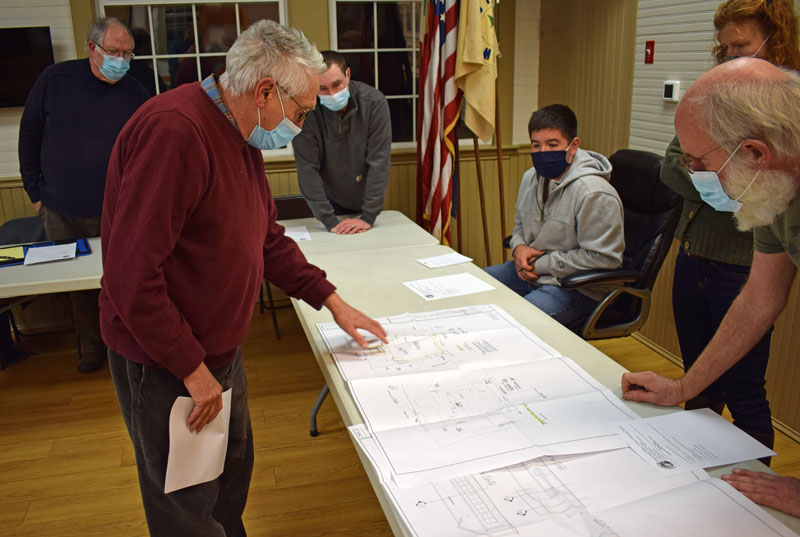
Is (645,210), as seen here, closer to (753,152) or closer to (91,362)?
(753,152)

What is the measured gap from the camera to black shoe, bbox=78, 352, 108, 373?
336 centimetres

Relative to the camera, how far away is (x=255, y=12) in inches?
155

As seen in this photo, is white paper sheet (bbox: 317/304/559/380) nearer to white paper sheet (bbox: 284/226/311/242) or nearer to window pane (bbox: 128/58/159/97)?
white paper sheet (bbox: 284/226/311/242)

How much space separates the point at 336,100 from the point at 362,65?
138 cm

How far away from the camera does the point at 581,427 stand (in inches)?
48.1

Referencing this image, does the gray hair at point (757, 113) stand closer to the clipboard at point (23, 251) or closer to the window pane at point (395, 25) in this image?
the clipboard at point (23, 251)

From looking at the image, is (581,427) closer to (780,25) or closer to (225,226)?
(225,226)

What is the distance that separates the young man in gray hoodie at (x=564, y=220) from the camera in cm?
238

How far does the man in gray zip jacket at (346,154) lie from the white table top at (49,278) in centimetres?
101

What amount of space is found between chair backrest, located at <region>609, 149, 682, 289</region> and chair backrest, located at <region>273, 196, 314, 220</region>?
5.63 ft

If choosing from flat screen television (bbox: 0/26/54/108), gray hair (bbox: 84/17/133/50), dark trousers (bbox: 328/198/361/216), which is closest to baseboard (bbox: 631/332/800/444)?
dark trousers (bbox: 328/198/361/216)

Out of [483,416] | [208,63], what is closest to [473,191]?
[208,63]

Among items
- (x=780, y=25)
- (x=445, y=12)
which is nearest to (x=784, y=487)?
(x=780, y=25)

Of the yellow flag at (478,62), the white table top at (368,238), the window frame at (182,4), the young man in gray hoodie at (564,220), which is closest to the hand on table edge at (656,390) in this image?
the young man in gray hoodie at (564,220)
